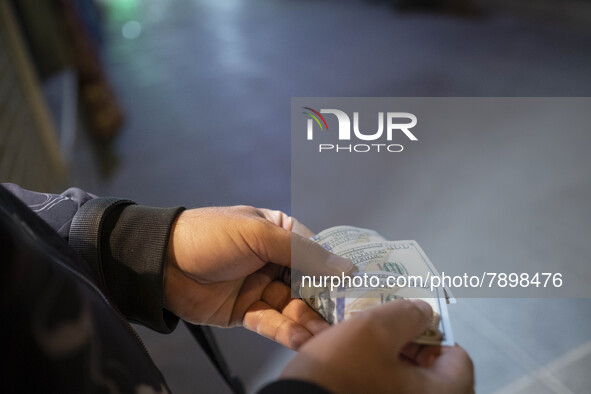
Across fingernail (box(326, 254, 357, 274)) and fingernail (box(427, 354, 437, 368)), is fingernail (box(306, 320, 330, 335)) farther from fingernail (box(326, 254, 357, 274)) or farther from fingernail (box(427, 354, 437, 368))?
fingernail (box(427, 354, 437, 368))

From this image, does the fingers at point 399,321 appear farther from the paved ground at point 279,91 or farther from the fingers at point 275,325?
the paved ground at point 279,91

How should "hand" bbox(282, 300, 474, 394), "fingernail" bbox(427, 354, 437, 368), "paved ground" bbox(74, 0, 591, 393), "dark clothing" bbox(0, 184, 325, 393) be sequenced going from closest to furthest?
1. "dark clothing" bbox(0, 184, 325, 393)
2. "hand" bbox(282, 300, 474, 394)
3. "fingernail" bbox(427, 354, 437, 368)
4. "paved ground" bbox(74, 0, 591, 393)

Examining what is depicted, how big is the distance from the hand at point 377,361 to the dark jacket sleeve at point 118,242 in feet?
1.14

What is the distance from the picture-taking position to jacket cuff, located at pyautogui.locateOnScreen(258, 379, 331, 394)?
438 mm

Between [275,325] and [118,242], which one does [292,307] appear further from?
[118,242]

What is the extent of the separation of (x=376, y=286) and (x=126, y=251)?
Answer: 43cm

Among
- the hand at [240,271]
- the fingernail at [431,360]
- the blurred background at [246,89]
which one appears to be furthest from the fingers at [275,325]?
the blurred background at [246,89]

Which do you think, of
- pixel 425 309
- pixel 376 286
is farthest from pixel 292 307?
pixel 425 309

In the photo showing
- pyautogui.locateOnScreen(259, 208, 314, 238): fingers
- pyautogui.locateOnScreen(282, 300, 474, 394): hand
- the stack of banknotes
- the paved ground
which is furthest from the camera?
the paved ground

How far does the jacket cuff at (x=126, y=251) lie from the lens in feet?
2.39

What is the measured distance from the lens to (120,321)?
1.77 feet

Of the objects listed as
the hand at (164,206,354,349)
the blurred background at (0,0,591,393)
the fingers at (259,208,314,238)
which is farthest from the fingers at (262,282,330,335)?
the blurred background at (0,0,591,393)

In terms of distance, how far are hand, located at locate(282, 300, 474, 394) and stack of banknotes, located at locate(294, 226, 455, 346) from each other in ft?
0.23

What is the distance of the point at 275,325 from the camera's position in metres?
0.81
